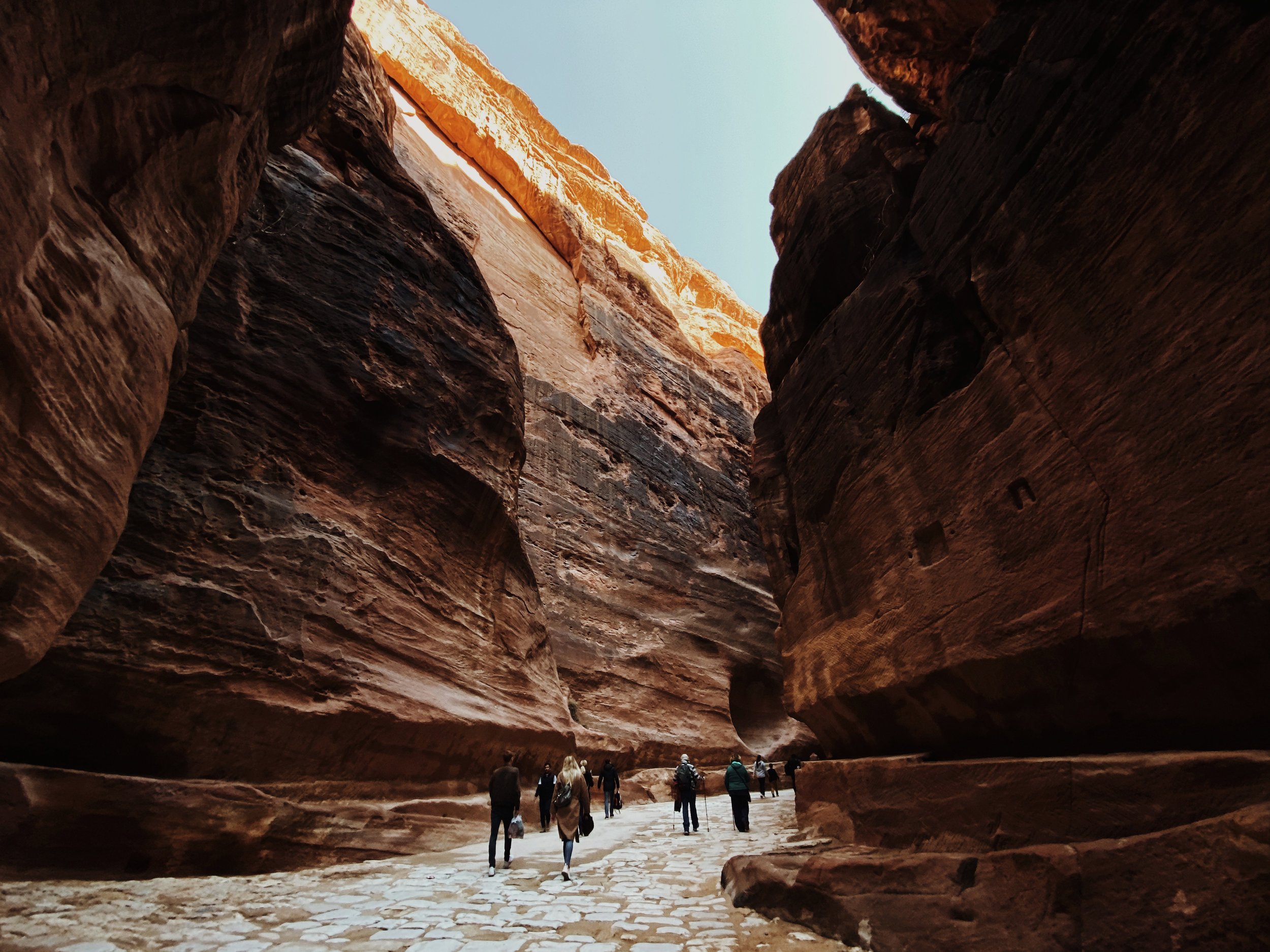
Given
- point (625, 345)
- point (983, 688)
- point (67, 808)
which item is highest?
point (625, 345)

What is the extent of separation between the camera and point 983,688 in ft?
16.1

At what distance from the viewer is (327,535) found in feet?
26.1

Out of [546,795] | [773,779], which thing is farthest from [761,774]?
[546,795]

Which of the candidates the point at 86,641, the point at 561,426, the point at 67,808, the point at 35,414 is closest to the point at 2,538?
the point at 35,414

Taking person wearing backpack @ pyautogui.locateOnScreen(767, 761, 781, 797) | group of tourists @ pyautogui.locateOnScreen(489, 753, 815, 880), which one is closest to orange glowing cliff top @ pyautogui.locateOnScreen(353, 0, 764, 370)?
person wearing backpack @ pyautogui.locateOnScreen(767, 761, 781, 797)

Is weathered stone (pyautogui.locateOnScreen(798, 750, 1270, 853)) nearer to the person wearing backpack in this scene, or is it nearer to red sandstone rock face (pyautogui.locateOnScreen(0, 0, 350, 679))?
red sandstone rock face (pyautogui.locateOnScreen(0, 0, 350, 679))

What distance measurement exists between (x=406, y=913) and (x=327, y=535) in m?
4.57

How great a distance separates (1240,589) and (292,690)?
762 centimetres

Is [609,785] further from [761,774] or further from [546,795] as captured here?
[761,774]

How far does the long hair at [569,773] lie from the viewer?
6.98 m

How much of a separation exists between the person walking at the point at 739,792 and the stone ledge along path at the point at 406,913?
2.31 m

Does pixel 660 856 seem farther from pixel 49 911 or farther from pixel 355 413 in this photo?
pixel 355 413

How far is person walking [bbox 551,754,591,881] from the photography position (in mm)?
6371

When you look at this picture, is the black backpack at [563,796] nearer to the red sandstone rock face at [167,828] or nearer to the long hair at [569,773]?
the long hair at [569,773]
